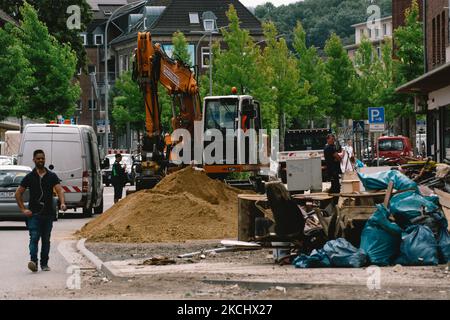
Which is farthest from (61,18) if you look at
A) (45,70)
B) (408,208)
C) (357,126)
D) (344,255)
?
(344,255)

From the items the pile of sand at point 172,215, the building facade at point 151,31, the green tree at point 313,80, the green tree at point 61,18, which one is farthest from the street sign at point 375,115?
the building facade at point 151,31

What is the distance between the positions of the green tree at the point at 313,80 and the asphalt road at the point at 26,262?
58.8 m

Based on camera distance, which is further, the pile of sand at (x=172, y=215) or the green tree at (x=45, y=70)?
the green tree at (x=45, y=70)

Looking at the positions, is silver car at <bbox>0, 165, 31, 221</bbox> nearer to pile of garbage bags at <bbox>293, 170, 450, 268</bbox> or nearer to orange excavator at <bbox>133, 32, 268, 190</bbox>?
orange excavator at <bbox>133, 32, 268, 190</bbox>

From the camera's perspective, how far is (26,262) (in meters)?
20.7

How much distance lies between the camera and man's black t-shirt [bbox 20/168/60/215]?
18.9 m

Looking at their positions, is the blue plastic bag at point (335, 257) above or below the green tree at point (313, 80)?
below

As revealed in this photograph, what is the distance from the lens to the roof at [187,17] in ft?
403

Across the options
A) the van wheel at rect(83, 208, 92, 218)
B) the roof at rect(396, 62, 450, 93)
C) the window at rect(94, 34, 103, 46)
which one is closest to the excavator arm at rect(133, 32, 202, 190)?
the van wheel at rect(83, 208, 92, 218)

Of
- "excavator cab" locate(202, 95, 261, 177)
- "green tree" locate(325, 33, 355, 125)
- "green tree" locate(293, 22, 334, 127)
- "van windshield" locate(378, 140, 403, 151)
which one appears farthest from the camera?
"green tree" locate(325, 33, 355, 125)

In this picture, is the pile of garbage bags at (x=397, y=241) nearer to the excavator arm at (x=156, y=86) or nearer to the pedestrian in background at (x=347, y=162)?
the excavator arm at (x=156, y=86)

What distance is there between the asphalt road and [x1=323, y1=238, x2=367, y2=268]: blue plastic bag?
11.1ft

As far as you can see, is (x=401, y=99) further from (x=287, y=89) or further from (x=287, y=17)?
(x=287, y=17)
